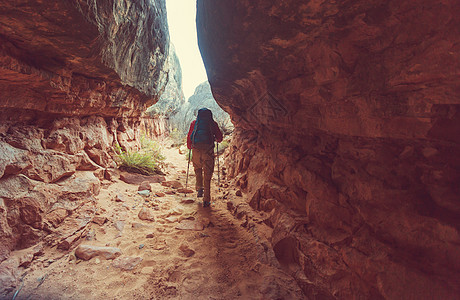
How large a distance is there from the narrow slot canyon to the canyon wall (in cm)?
2

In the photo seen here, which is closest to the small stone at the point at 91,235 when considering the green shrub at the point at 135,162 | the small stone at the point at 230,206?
the small stone at the point at 230,206

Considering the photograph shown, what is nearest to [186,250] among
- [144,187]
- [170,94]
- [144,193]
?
[144,193]

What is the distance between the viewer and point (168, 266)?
2.30m

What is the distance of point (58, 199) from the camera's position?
2.74m

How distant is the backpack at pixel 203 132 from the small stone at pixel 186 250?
2.13 metres

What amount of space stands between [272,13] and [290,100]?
1.15m

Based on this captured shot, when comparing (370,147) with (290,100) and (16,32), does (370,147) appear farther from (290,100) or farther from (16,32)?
(16,32)

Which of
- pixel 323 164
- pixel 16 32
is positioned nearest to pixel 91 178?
pixel 16 32

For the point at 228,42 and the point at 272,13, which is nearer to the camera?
the point at 272,13

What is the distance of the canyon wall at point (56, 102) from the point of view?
212 cm

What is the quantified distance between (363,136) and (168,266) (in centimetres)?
252

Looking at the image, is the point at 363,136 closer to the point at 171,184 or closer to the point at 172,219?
the point at 172,219

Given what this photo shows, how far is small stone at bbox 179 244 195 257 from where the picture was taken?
8.29 ft

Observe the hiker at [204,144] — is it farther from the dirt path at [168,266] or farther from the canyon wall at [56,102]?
the canyon wall at [56,102]
